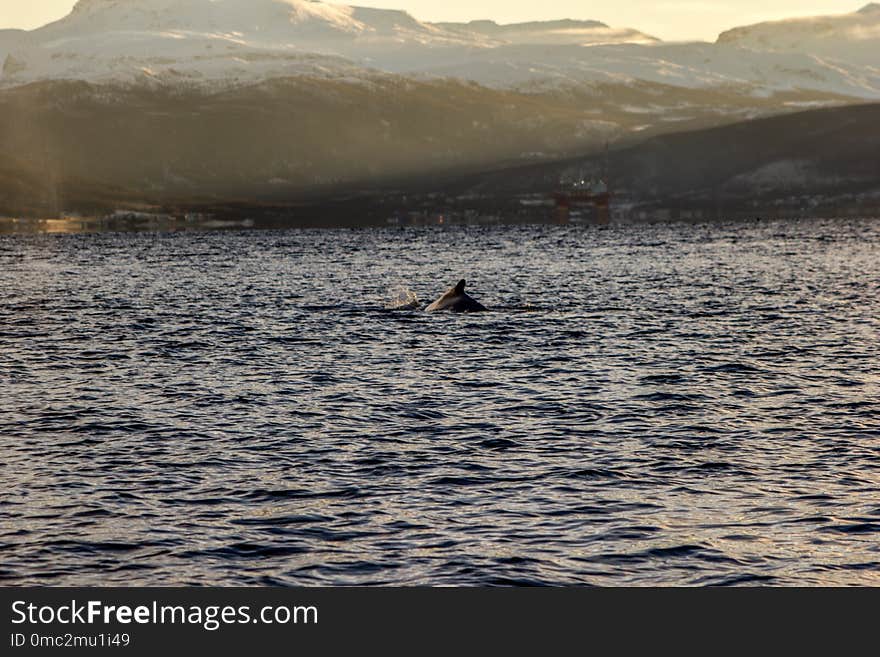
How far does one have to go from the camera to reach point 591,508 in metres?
29.2

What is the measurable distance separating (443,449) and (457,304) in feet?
158

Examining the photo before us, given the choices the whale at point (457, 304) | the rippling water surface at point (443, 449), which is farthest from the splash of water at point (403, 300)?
the rippling water surface at point (443, 449)

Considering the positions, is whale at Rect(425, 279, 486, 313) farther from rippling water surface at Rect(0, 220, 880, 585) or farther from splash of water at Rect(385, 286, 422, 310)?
rippling water surface at Rect(0, 220, 880, 585)

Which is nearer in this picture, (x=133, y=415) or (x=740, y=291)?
(x=133, y=415)

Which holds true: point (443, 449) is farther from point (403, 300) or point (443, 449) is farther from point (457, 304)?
point (403, 300)

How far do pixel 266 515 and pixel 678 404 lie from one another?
1955 centimetres

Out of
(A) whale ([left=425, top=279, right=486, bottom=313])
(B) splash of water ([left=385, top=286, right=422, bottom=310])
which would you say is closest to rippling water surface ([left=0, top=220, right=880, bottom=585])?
(A) whale ([left=425, top=279, right=486, bottom=313])

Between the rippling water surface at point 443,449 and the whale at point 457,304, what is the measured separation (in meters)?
2.86

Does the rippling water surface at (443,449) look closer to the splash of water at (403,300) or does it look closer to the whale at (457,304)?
the whale at (457,304)

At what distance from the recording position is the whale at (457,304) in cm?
8331
